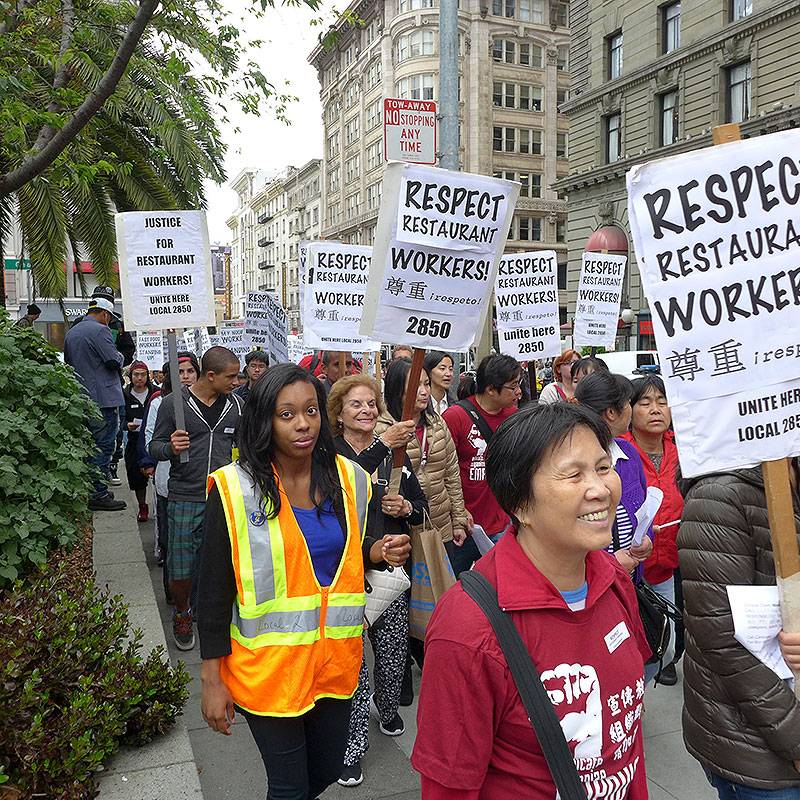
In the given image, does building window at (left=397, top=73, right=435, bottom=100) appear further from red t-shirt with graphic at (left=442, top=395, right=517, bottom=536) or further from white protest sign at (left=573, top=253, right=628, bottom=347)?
red t-shirt with graphic at (left=442, top=395, right=517, bottom=536)

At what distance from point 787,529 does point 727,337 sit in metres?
0.55

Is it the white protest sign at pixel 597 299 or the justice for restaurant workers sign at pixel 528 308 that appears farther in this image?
the white protest sign at pixel 597 299

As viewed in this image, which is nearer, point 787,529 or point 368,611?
point 787,529

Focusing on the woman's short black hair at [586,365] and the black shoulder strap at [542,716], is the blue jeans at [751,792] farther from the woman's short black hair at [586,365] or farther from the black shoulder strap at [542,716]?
the woman's short black hair at [586,365]

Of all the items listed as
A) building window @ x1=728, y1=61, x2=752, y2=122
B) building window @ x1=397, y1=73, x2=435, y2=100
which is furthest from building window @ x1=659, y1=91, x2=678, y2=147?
building window @ x1=397, y1=73, x2=435, y2=100

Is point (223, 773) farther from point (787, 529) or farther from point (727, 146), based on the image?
point (727, 146)

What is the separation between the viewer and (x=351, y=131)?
77.7 meters

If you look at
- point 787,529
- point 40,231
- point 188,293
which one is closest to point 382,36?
point 40,231

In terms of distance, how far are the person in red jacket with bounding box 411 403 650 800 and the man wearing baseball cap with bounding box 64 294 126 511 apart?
7188 millimetres

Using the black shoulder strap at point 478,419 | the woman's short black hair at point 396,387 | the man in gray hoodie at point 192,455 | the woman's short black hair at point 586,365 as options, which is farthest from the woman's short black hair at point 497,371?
the man in gray hoodie at point 192,455

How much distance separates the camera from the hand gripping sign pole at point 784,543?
2186 millimetres

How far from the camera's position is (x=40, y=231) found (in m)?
11.8

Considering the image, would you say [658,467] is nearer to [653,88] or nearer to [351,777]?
[351,777]

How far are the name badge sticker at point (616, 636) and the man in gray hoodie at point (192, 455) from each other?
13.3 ft
